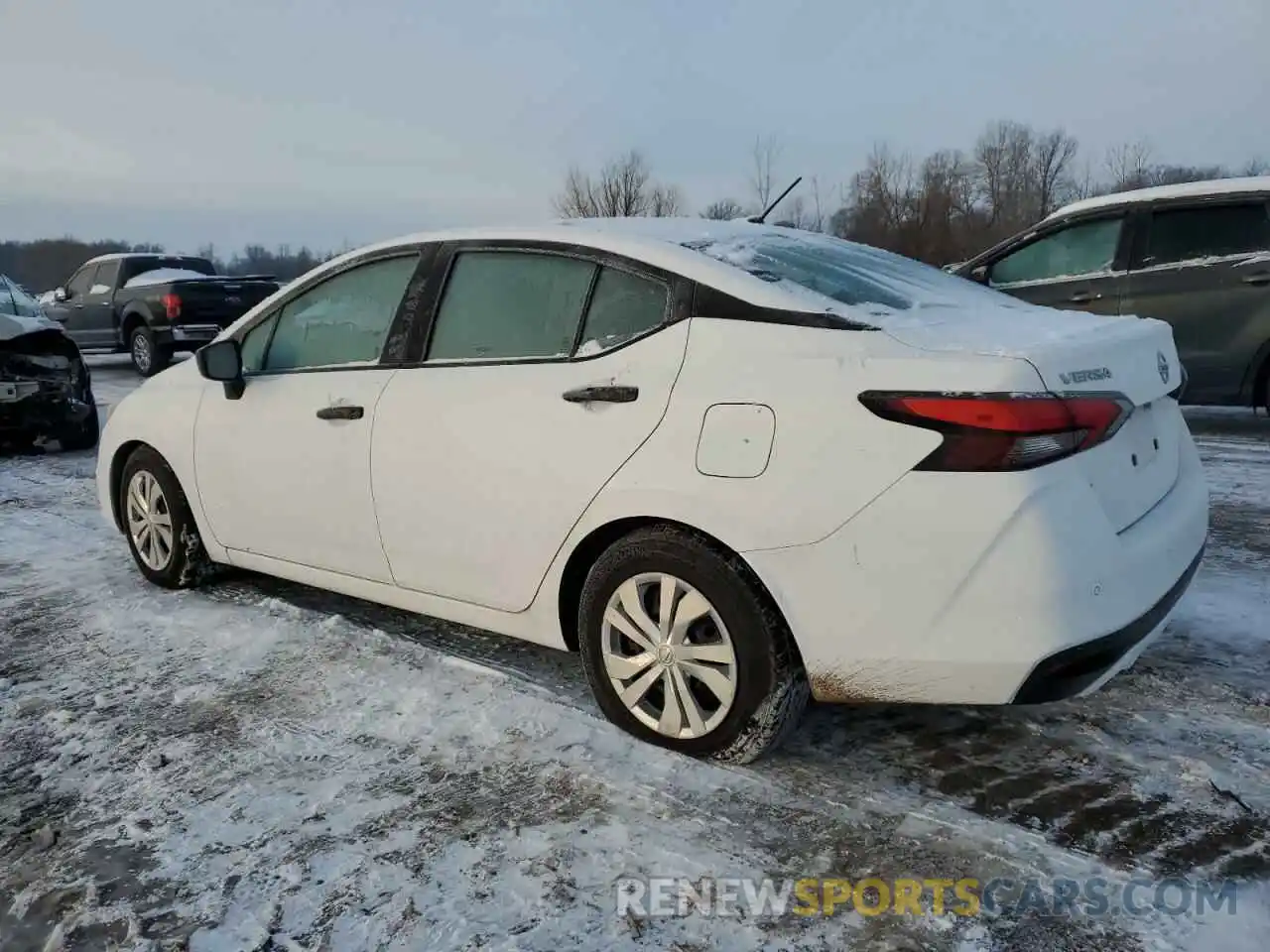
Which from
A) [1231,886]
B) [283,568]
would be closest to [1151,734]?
[1231,886]

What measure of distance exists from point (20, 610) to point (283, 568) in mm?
1277

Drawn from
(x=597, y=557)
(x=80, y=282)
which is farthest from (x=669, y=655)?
(x=80, y=282)

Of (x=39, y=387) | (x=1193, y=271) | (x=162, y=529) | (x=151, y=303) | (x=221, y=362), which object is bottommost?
(x=162, y=529)

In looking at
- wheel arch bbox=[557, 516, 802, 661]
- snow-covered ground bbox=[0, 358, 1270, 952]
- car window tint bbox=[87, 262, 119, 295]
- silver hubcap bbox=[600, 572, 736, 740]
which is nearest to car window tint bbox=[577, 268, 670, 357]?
wheel arch bbox=[557, 516, 802, 661]

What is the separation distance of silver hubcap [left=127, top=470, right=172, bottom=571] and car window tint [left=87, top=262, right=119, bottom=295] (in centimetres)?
1280

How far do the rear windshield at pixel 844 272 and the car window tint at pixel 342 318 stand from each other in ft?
3.94

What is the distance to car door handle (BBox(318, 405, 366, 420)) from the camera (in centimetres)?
333

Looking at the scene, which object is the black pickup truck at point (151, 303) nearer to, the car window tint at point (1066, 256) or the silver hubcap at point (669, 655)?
the car window tint at point (1066, 256)

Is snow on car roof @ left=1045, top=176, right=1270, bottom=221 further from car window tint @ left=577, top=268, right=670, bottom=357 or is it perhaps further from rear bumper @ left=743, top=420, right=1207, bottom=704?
car window tint @ left=577, top=268, right=670, bottom=357

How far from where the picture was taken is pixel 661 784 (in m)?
2.56

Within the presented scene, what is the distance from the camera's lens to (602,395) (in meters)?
2.71

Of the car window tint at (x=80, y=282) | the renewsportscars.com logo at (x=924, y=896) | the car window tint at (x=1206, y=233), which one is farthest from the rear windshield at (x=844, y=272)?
the car window tint at (x=80, y=282)

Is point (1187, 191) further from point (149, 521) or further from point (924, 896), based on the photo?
point (149, 521)

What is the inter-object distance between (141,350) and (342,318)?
12857 millimetres
